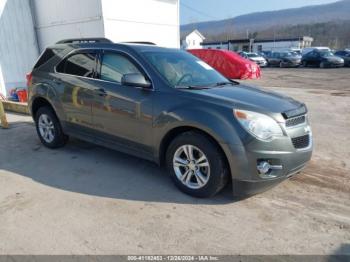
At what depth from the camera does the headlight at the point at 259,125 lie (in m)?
Result: 3.34

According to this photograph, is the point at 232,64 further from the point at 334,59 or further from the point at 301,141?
the point at 301,141

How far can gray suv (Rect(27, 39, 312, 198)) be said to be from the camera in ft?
11.1

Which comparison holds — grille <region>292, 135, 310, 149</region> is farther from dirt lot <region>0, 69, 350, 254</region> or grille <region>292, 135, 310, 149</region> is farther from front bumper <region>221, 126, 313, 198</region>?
dirt lot <region>0, 69, 350, 254</region>

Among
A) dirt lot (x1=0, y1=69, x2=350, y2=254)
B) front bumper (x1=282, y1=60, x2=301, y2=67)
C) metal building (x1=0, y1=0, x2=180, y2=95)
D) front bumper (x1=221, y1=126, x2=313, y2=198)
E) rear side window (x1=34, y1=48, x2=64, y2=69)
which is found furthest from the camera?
front bumper (x1=282, y1=60, x2=301, y2=67)

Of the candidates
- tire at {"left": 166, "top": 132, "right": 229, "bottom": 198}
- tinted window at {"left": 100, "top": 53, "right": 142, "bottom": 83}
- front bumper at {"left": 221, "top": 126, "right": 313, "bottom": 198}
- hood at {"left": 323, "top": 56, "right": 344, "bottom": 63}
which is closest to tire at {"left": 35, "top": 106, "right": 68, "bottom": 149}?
tinted window at {"left": 100, "top": 53, "right": 142, "bottom": 83}

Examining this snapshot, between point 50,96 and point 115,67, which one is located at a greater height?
point 115,67

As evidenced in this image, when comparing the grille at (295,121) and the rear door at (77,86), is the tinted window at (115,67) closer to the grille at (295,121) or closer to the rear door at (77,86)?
the rear door at (77,86)

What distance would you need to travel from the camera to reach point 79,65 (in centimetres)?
491

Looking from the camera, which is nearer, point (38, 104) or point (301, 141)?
point (301, 141)

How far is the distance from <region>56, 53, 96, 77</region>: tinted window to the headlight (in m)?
2.47

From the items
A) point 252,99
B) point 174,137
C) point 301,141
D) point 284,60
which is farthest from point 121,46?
point 284,60

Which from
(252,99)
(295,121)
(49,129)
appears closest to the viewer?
(295,121)

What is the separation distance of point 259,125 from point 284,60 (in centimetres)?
3080

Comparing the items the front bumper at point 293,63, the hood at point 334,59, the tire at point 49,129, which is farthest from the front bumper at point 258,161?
the front bumper at point 293,63
